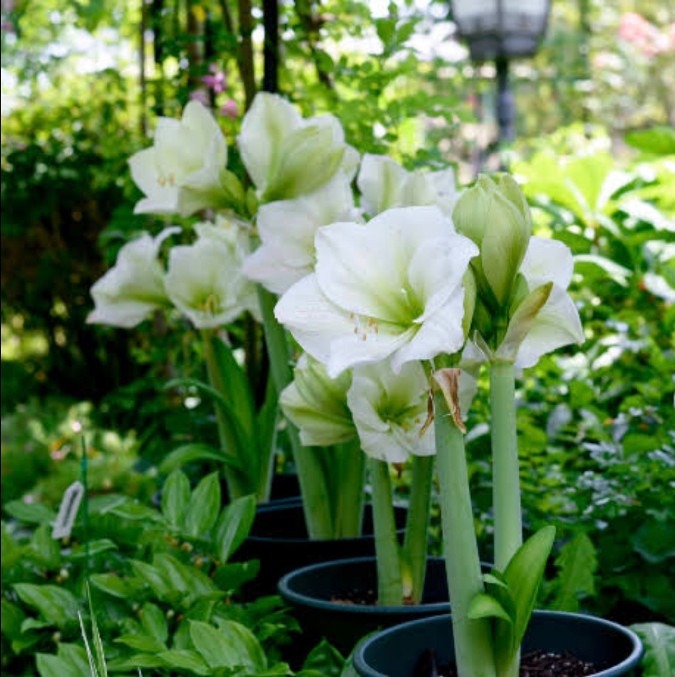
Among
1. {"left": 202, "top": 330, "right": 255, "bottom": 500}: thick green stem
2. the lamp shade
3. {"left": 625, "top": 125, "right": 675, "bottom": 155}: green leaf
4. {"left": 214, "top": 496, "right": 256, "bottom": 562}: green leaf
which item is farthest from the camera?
the lamp shade

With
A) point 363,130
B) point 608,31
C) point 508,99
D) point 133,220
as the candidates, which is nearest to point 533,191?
point 363,130

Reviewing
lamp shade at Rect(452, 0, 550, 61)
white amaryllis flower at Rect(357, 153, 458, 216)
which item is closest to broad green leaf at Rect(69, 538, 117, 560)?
white amaryllis flower at Rect(357, 153, 458, 216)

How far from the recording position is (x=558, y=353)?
267cm

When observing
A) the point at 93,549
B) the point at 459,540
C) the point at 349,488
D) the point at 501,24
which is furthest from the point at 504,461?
the point at 501,24

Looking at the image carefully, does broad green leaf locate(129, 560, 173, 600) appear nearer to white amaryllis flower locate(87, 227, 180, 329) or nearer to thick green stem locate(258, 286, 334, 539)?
thick green stem locate(258, 286, 334, 539)

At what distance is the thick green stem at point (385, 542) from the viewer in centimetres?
159

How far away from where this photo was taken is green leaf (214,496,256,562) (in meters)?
1.81

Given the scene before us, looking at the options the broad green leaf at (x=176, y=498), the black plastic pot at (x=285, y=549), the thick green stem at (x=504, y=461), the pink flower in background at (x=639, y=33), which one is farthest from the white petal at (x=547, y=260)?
the pink flower in background at (x=639, y=33)

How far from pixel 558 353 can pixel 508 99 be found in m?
Answer: 3.60

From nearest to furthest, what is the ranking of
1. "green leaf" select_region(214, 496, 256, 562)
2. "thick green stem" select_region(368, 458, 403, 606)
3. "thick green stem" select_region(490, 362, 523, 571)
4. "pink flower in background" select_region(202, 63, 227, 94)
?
"thick green stem" select_region(490, 362, 523, 571), "thick green stem" select_region(368, 458, 403, 606), "green leaf" select_region(214, 496, 256, 562), "pink flower in background" select_region(202, 63, 227, 94)

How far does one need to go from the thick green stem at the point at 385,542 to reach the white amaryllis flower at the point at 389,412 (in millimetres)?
117

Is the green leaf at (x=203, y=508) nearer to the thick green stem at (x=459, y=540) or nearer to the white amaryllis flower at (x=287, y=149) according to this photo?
the white amaryllis flower at (x=287, y=149)

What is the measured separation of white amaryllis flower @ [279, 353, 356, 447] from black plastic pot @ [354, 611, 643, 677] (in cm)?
34

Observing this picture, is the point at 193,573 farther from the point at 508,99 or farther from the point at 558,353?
the point at 508,99
